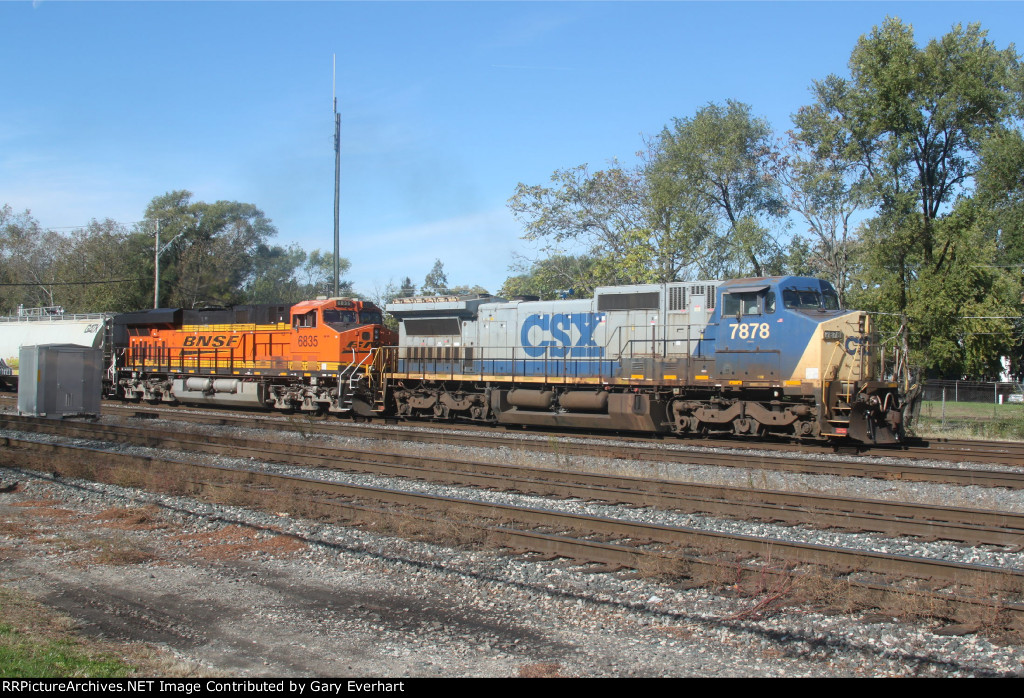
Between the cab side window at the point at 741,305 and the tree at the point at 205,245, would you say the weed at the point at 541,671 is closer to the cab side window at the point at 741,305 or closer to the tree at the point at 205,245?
the cab side window at the point at 741,305

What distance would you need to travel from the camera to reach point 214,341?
25.5 metres

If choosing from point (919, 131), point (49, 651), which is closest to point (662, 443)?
point (49, 651)

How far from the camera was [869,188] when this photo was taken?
29.0m

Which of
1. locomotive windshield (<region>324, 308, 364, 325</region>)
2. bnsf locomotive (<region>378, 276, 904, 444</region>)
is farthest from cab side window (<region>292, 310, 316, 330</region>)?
bnsf locomotive (<region>378, 276, 904, 444</region>)

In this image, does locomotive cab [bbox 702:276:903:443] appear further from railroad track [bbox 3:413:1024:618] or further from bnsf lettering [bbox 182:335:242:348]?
bnsf lettering [bbox 182:335:242:348]

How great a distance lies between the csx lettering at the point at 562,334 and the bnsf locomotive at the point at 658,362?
0.09ft

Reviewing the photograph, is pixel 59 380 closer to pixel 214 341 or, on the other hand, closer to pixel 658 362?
pixel 214 341

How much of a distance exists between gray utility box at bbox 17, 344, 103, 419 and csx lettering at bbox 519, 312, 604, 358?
35.5 feet

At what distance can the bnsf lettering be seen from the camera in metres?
24.9

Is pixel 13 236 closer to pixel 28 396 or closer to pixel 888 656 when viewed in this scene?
pixel 28 396

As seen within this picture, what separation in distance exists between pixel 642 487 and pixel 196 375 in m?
19.6

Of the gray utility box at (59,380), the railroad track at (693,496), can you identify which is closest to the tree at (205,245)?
the gray utility box at (59,380)

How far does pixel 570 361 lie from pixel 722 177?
24.2 m

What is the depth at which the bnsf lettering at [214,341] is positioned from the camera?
81.6ft
